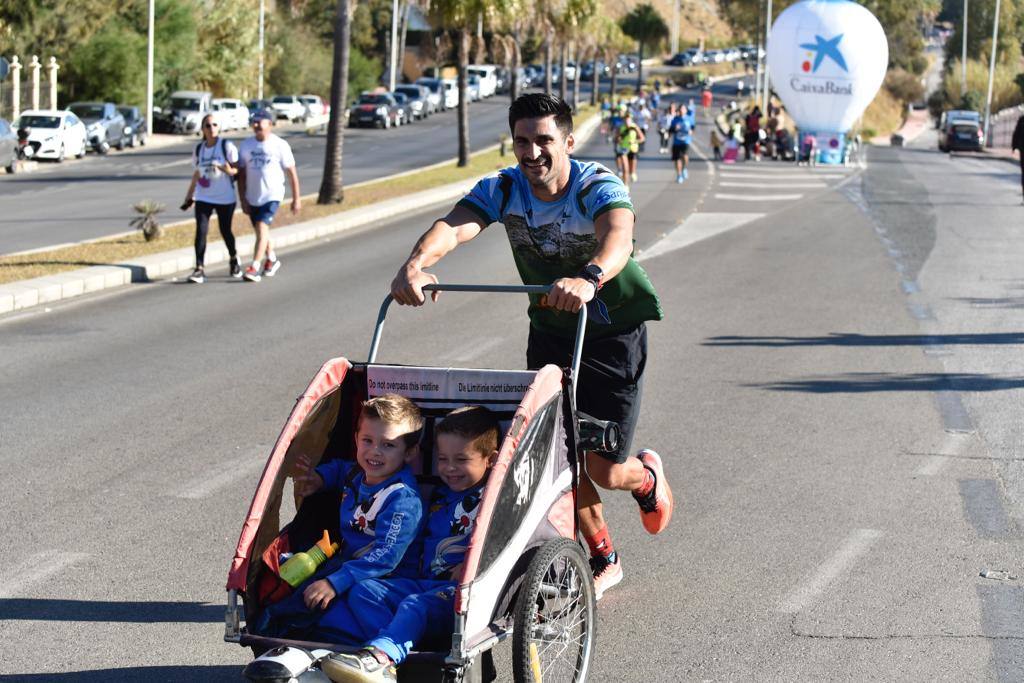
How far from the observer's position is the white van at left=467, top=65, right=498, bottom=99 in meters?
94.0

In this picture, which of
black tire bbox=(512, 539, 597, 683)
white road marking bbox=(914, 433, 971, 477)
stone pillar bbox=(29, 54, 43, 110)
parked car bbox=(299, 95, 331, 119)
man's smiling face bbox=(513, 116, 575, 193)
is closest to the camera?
black tire bbox=(512, 539, 597, 683)

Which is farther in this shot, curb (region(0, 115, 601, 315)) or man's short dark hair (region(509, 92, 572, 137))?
curb (region(0, 115, 601, 315))

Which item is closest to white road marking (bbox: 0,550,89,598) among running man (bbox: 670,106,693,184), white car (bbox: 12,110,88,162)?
running man (bbox: 670,106,693,184)

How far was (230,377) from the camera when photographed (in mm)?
10961

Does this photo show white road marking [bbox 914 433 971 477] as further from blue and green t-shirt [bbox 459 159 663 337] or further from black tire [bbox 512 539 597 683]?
black tire [bbox 512 539 597 683]

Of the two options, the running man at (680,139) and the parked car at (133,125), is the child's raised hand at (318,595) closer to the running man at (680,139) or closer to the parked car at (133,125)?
the running man at (680,139)

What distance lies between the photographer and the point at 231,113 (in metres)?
60.7

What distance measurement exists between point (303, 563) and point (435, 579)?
1.37 feet

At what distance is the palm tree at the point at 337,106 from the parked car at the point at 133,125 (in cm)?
2364

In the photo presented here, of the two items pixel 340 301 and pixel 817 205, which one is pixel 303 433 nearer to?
pixel 340 301

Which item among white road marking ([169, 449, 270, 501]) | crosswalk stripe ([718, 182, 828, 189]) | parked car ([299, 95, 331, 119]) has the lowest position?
white road marking ([169, 449, 270, 501])

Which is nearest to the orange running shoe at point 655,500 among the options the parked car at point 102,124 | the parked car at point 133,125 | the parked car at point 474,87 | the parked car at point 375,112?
the parked car at point 102,124

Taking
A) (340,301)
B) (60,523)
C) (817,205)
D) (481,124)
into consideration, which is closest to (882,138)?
(481,124)

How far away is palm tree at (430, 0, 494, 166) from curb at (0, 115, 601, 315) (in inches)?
557
